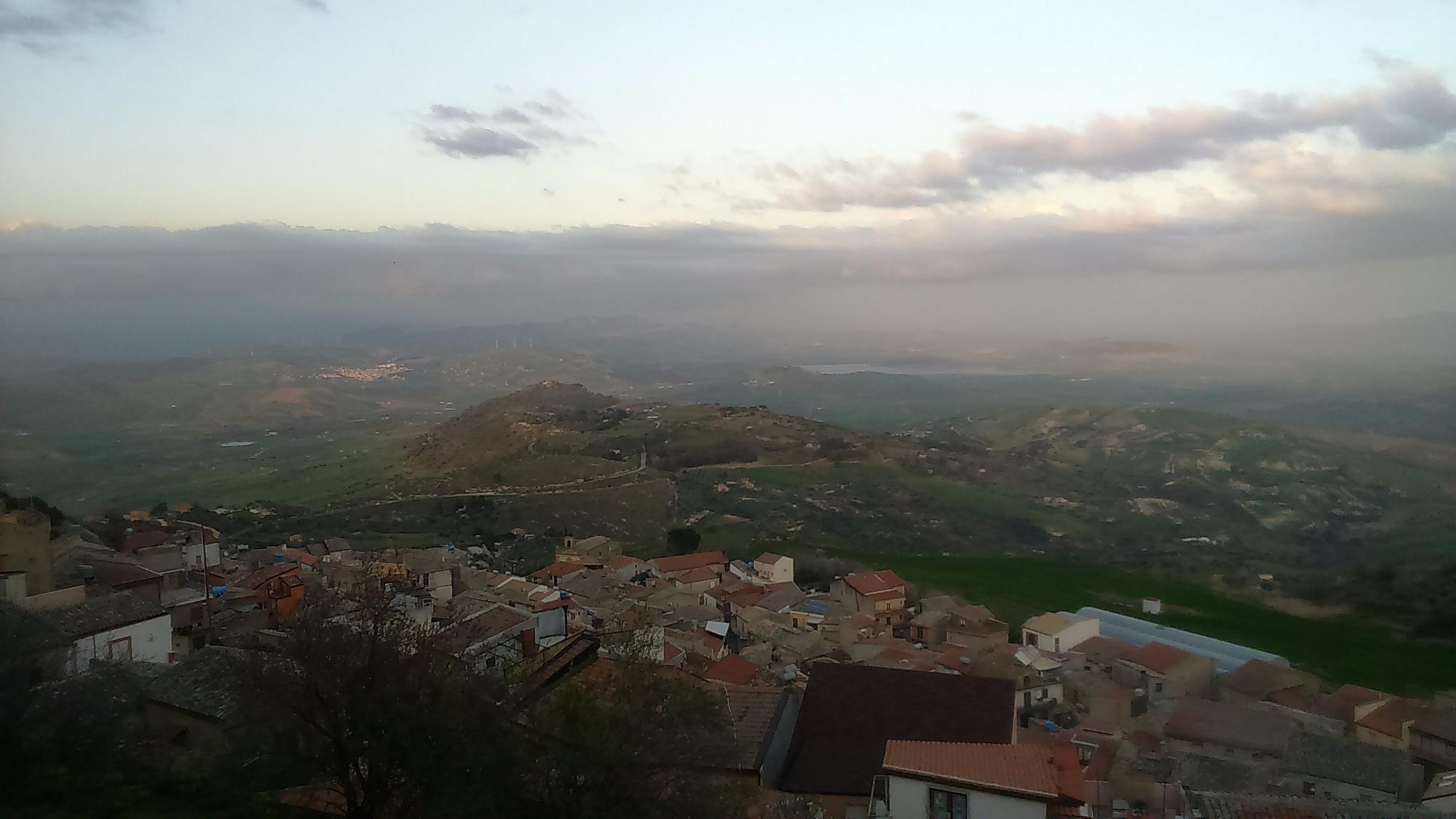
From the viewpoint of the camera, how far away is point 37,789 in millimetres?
9031

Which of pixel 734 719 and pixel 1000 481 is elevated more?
pixel 734 719

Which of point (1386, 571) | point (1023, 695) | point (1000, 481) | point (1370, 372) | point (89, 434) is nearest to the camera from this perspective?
point (1023, 695)

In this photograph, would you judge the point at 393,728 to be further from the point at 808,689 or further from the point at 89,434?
the point at 89,434

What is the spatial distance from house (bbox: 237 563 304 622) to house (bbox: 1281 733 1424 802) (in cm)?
2293

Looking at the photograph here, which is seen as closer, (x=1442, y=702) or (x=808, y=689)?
(x=808, y=689)

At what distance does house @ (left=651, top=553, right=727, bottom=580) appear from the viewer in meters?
39.8

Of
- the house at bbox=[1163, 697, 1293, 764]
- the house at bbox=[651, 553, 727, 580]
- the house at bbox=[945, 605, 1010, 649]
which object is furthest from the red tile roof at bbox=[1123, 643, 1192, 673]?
the house at bbox=[651, 553, 727, 580]

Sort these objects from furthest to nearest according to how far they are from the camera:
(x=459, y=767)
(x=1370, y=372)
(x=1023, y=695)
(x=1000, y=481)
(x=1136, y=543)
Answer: (x=1370, y=372) → (x=1000, y=481) → (x=1136, y=543) → (x=1023, y=695) → (x=459, y=767)

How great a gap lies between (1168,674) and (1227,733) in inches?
293

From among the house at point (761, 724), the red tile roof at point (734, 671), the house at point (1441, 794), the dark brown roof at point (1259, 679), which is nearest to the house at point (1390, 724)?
the house at point (1441, 794)

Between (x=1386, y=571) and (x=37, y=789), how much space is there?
197 feet

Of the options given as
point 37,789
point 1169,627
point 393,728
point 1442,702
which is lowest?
point 1169,627

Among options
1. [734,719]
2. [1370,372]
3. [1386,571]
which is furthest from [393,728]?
[1370,372]

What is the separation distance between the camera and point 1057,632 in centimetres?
3278
